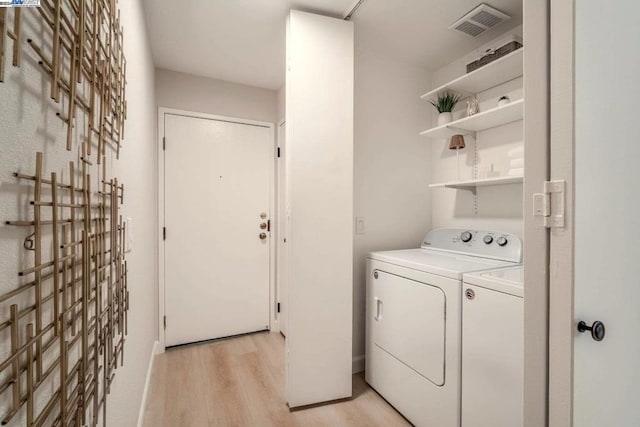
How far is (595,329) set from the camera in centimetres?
88

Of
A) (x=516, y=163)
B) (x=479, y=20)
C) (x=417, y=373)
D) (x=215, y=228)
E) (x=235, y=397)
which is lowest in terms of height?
(x=235, y=397)

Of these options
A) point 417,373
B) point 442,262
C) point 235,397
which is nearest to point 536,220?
point 442,262

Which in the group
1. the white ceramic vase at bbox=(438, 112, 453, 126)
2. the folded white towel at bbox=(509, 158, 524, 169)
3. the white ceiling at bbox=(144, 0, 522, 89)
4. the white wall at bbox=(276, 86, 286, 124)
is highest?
the white ceiling at bbox=(144, 0, 522, 89)

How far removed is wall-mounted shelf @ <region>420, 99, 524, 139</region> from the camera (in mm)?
1735

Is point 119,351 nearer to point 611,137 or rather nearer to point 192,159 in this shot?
point 611,137

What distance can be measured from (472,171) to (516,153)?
0.40m

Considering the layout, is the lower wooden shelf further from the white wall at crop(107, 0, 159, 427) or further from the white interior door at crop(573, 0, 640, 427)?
the white wall at crop(107, 0, 159, 427)

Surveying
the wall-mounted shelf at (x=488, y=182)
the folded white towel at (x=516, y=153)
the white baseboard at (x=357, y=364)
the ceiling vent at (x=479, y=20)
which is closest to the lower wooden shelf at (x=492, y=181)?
the wall-mounted shelf at (x=488, y=182)

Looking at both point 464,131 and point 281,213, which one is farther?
point 281,213

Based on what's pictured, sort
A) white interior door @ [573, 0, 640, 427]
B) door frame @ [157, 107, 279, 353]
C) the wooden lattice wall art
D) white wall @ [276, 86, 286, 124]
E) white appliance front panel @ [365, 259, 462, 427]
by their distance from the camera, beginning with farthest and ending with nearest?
1. white wall @ [276, 86, 286, 124]
2. door frame @ [157, 107, 279, 353]
3. white appliance front panel @ [365, 259, 462, 427]
4. white interior door @ [573, 0, 640, 427]
5. the wooden lattice wall art

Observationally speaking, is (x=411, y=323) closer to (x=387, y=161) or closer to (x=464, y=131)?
(x=387, y=161)

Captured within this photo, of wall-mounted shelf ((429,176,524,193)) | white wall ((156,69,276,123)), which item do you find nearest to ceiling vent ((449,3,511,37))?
wall-mounted shelf ((429,176,524,193))

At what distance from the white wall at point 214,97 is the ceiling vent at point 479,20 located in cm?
177

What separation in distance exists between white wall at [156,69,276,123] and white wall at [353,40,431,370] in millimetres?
1092
